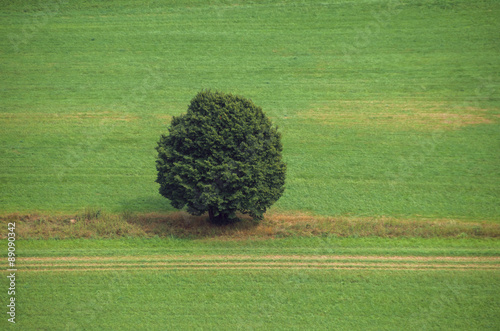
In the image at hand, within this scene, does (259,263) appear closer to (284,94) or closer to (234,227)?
(234,227)

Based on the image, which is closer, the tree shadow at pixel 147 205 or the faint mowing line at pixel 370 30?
the tree shadow at pixel 147 205

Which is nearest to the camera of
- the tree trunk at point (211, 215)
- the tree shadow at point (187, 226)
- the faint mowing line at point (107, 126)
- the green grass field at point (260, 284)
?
the green grass field at point (260, 284)

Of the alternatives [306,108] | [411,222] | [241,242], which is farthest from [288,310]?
[306,108]

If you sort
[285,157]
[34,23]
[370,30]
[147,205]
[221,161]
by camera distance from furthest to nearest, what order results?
[34,23]
[370,30]
[285,157]
[147,205]
[221,161]

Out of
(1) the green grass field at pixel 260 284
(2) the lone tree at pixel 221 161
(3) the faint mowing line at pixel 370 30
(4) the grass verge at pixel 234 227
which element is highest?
(3) the faint mowing line at pixel 370 30

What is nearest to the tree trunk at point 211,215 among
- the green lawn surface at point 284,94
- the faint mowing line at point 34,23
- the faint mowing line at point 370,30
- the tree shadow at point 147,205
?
the tree shadow at point 147,205

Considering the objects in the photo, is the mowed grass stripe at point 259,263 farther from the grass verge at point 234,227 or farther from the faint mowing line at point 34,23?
the faint mowing line at point 34,23

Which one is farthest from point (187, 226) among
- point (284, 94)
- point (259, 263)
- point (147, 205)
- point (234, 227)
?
point (284, 94)
